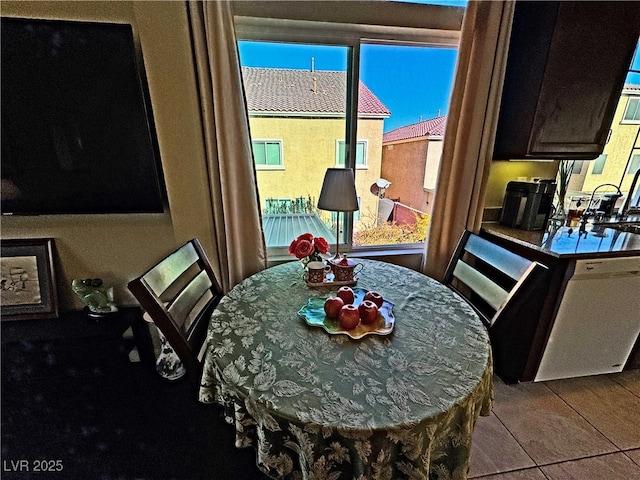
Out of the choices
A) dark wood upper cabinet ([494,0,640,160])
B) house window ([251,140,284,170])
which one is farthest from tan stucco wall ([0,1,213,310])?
dark wood upper cabinet ([494,0,640,160])

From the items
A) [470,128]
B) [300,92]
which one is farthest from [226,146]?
[470,128]

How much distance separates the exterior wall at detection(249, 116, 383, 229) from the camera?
1854mm

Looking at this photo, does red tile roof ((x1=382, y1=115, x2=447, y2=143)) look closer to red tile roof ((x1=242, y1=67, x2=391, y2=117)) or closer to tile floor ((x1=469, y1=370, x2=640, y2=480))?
red tile roof ((x1=242, y1=67, x2=391, y2=117))

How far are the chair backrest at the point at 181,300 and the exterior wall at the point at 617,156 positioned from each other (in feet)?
8.96

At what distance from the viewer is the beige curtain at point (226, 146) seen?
145cm

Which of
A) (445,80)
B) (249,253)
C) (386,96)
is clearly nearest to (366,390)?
(249,253)

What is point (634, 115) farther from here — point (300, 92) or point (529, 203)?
point (300, 92)

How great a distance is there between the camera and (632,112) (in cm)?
213

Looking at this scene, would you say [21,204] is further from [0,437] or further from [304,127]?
[304,127]

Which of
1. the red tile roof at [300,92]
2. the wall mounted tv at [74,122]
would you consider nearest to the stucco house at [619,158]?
the red tile roof at [300,92]

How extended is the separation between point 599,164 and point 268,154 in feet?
8.02

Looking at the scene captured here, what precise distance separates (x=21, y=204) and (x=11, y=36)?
78cm

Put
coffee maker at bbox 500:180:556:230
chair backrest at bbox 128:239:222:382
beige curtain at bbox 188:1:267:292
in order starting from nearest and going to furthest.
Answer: chair backrest at bbox 128:239:222:382 → beige curtain at bbox 188:1:267:292 → coffee maker at bbox 500:180:556:230

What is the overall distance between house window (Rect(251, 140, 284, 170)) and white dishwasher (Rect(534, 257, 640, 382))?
Result: 5.76 ft
